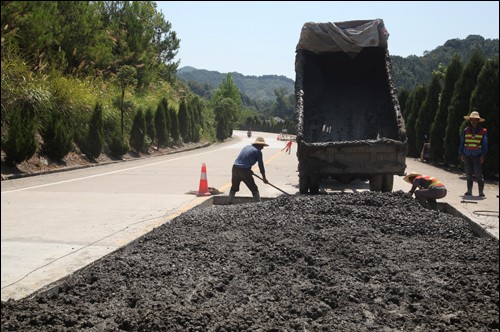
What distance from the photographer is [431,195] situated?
7.27m

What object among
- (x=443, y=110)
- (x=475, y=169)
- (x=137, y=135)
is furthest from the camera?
(x=137, y=135)

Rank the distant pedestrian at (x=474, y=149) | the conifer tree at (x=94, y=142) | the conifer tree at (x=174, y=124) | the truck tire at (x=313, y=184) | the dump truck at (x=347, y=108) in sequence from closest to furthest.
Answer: the distant pedestrian at (x=474, y=149), the dump truck at (x=347, y=108), the truck tire at (x=313, y=184), the conifer tree at (x=174, y=124), the conifer tree at (x=94, y=142)

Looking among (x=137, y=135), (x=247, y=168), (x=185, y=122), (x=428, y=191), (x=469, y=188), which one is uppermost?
(x=185, y=122)

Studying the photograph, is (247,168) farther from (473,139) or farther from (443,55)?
(443,55)

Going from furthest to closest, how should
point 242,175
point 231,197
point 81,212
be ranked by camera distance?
point 231,197 < point 242,175 < point 81,212

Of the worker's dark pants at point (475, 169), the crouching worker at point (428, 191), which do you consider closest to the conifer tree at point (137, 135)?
the worker's dark pants at point (475, 169)

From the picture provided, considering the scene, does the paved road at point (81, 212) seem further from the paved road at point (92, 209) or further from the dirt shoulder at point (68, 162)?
the dirt shoulder at point (68, 162)

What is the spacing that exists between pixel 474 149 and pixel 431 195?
6.00 feet

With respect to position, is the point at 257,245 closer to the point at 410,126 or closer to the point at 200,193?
the point at 200,193

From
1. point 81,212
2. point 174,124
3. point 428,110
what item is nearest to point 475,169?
point 81,212

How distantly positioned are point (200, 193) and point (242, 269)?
5.01 metres

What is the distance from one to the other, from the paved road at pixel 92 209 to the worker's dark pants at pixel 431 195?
344 mm

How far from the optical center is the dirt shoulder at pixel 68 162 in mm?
11859

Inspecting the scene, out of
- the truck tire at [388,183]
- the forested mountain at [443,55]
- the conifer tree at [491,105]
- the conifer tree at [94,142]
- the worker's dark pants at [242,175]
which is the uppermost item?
the forested mountain at [443,55]
